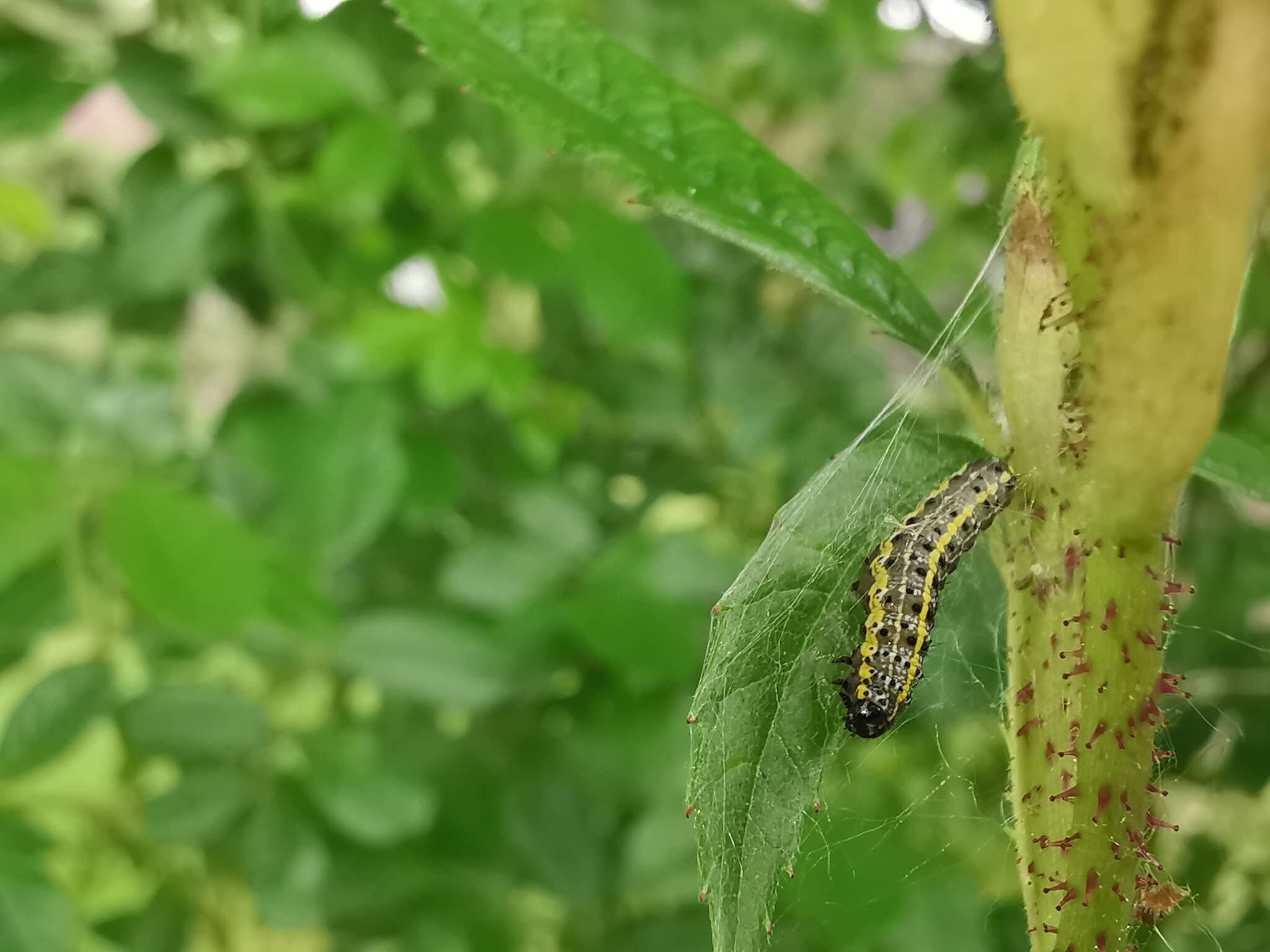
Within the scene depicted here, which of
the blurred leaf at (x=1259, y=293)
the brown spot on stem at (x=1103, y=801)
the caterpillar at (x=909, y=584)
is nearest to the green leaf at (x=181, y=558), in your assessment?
the caterpillar at (x=909, y=584)

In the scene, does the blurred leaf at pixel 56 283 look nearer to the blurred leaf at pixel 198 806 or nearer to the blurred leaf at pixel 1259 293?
the blurred leaf at pixel 198 806

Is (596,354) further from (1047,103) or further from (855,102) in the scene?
(1047,103)

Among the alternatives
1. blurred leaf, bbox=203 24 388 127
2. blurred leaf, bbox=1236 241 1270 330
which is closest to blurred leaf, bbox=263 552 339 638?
blurred leaf, bbox=203 24 388 127

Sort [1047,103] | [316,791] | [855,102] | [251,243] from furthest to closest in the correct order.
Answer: [855,102] → [251,243] → [316,791] → [1047,103]

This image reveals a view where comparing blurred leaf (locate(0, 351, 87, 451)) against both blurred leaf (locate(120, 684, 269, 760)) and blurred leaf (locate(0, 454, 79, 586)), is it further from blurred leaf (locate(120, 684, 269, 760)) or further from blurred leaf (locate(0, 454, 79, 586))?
blurred leaf (locate(120, 684, 269, 760))

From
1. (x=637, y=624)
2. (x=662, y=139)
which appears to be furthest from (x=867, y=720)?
(x=637, y=624)

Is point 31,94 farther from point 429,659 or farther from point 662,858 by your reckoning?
point 662,858

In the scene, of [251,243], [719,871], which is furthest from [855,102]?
[719,871]
